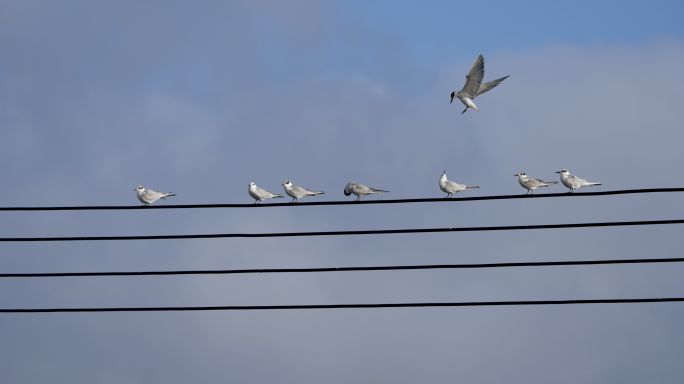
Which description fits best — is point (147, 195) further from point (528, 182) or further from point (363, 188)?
point (528, 182)

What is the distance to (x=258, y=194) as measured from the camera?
17.1 m

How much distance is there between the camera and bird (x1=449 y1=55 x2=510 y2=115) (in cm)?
2005

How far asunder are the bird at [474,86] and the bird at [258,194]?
535 cm

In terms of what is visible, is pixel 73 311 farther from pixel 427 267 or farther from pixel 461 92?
pixel 461 92

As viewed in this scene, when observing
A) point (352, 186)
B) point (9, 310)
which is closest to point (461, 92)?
point (352, 186)

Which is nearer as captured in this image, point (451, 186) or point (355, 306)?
point (355, 306)

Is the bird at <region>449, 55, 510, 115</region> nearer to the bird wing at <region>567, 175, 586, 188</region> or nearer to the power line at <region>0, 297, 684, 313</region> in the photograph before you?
the bird wing at <region>567, 175, 586, 188</region>

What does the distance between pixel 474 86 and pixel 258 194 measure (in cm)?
584

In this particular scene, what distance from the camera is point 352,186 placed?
17016mm

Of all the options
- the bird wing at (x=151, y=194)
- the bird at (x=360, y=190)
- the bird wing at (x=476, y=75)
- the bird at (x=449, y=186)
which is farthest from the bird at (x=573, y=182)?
the bird wing at (x=151, y=194)

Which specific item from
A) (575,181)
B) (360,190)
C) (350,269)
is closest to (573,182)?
(575,181)

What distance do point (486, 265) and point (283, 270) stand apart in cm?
214

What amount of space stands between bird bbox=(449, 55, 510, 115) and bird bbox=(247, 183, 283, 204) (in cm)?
535

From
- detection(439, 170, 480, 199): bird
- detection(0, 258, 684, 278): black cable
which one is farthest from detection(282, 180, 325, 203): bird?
detection(0, 258, 684, 278): black cable
